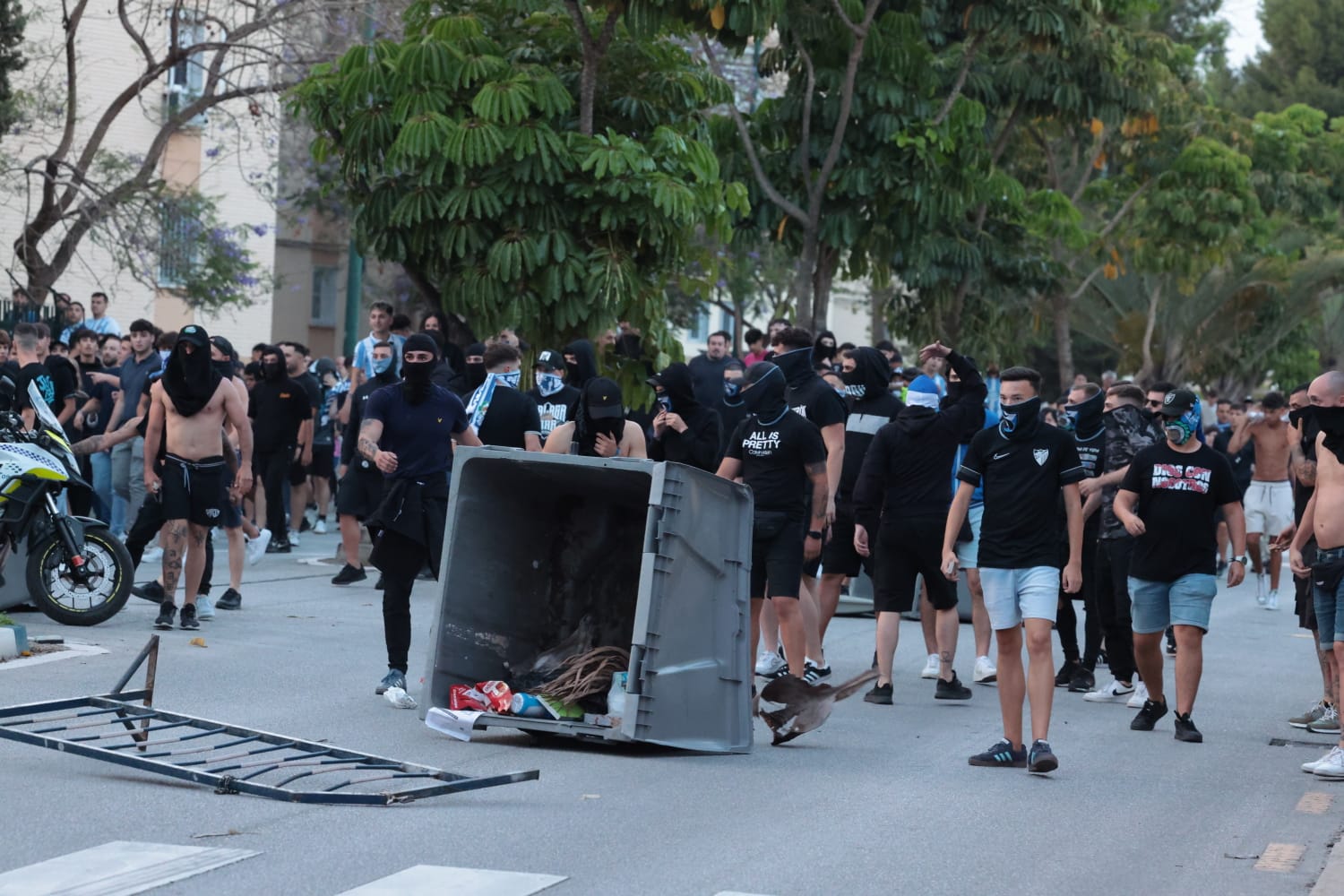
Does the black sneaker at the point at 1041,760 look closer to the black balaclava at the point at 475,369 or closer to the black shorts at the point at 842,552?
the black shorts at the point at 842,552

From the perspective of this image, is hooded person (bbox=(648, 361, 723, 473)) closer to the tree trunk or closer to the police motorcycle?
the police motorcycle

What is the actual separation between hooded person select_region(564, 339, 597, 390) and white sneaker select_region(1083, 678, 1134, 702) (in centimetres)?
429

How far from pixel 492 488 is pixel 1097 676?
5383 mm

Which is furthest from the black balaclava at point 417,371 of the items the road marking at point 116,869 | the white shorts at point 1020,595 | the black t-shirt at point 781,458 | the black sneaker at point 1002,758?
the road marking at point 116,869

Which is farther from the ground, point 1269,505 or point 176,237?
point 176,237

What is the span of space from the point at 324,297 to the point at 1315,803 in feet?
121

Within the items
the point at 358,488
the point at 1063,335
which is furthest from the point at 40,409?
the point at 1063,335

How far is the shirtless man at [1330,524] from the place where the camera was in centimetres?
919

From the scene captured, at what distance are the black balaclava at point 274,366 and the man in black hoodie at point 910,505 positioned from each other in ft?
25.4

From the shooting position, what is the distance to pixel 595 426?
10922 mm

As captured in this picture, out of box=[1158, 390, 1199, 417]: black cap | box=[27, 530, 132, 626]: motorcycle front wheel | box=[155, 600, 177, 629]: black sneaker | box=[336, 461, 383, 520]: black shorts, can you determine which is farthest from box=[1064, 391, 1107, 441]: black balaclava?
box=[27, 530, 132, 626]: motorcycle front wheel

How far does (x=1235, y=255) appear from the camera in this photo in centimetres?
3797

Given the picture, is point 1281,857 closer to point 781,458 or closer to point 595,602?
point 781,458

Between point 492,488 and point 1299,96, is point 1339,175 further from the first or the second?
point 492,488
